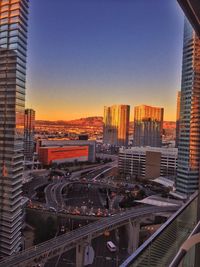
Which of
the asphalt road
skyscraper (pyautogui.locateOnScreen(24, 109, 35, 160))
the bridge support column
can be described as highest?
skyscraper (pyautogui.locateOnScreen(24, 109, 35, 160))

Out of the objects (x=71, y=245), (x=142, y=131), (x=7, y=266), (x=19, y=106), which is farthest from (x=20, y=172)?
(x=142, y=131)

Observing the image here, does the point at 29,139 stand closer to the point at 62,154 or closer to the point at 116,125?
the point at 62,154

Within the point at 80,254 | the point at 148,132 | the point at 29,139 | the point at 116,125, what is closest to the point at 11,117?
the point at 80,254

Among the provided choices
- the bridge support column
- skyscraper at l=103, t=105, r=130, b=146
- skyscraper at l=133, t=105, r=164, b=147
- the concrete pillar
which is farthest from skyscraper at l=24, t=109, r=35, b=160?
the concrete pillar

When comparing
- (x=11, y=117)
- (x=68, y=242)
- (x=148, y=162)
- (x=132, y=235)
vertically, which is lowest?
(x=132, y=235)

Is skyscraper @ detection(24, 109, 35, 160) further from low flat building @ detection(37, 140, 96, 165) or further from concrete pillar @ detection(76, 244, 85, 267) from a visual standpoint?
concrete pillar @ detection(76, 244, 85, 267)

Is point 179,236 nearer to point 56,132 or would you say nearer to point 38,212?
point 38,212
